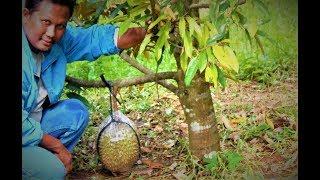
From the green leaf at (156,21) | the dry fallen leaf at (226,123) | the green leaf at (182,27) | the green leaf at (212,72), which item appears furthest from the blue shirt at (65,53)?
the dry fallen leaf at (226,123)

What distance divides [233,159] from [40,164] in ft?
2.95

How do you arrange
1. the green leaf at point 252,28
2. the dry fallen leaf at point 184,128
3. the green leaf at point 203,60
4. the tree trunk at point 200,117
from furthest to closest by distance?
the dry fallen leaf at point 184,128 → the tree trunk at point 200,117 → the green leaf at point 203,60 → the green leaf at point 252,28

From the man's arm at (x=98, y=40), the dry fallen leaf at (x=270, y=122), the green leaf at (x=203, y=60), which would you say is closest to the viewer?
the green leaf at (x=203, y=60)

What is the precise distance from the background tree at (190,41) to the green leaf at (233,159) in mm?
103

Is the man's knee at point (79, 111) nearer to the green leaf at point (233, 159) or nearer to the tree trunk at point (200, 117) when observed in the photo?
the tree trunk at point (200, 117)

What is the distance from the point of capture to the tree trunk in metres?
2.50

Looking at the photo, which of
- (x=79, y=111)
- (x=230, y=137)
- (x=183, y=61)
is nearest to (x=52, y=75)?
(x=79, y=111)

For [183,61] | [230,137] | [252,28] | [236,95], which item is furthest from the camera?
[236,95]

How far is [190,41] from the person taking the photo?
7.32 ft

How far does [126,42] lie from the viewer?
240 centimetres

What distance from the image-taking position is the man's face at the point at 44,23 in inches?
89.0

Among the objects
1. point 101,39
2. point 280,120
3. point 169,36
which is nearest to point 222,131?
point 280,120

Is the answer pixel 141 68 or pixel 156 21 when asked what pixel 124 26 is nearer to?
pixel 156 21
